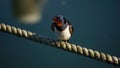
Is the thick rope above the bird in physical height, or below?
above

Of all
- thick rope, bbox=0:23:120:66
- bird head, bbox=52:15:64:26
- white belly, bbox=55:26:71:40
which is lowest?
white belly, bbox=55:26:71:40

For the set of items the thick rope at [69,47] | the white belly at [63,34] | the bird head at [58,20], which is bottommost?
the white belly at [63,34]

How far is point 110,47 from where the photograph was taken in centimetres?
466

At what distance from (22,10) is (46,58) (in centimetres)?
89

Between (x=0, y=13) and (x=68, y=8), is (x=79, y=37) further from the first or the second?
(x=0, y=13)

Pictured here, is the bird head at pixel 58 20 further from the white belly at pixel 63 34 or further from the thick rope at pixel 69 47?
the thick rope at pixel 69 47

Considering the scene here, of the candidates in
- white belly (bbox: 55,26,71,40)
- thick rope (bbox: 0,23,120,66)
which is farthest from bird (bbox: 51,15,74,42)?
thick rope (bbox: 0,23,120,66)

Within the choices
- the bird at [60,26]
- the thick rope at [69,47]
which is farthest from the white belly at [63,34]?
the thick rope at [69,47]

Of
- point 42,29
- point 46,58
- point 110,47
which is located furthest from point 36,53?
point 110,47

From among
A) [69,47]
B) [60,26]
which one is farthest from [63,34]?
[69,47]

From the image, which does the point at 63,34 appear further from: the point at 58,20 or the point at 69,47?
the point at 69,47

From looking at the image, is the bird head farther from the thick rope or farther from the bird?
the thick rope

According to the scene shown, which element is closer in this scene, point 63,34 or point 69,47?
point 69,47

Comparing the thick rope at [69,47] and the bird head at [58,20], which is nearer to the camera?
the thick rope at [69,47]
